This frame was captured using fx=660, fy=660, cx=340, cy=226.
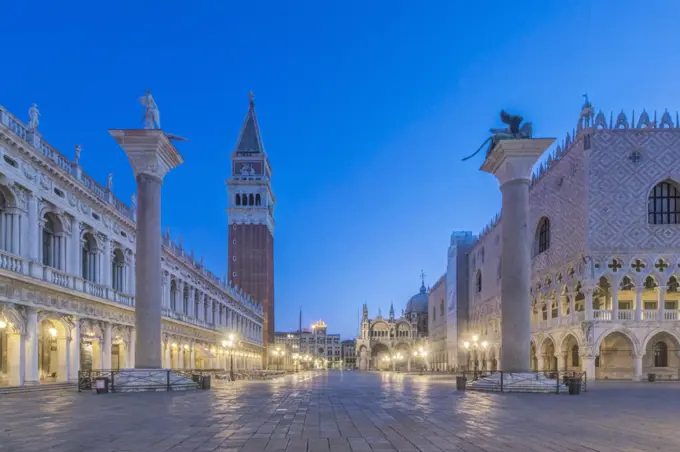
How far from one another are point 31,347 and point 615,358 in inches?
1677

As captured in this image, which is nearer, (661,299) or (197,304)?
(661,299)

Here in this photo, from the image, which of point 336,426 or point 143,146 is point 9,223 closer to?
point 143,146

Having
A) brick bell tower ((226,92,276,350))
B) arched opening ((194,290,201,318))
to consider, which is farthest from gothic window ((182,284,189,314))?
brick bell tower ((226,92,276,350))

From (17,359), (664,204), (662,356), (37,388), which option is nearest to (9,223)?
(17,359)

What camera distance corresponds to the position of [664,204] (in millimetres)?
48969

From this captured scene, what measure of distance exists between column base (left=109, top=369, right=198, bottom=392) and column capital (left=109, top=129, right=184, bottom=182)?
7.79 meters

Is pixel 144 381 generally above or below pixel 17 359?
below

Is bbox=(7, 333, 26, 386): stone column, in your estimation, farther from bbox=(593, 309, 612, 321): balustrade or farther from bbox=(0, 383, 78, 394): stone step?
bbox=(593, 309, 612, 321): balustrade

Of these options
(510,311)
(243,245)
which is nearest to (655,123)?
(510,311)

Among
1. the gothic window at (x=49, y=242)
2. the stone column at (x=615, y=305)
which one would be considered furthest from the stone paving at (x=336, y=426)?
the stone column at (x=615, y=305)

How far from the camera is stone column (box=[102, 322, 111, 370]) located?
39062mm

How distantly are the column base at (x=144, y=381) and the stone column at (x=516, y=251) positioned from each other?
13.4m

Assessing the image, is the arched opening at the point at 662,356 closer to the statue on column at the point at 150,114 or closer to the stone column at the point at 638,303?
the stone column at the point at 638,303

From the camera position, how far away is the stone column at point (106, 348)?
128ft
